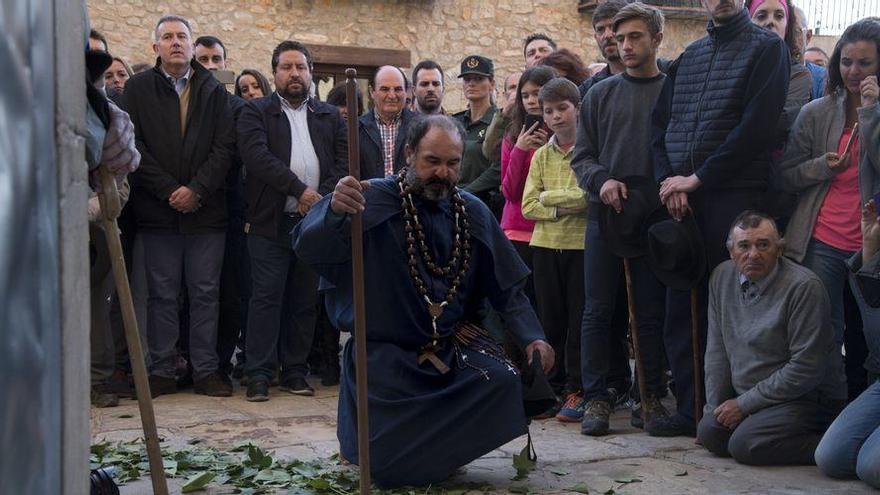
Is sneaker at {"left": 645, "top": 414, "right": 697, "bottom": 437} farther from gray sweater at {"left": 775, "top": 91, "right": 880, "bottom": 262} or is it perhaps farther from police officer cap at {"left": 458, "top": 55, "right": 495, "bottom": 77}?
police officer cap at {"left": 458, "top": 55, "right": 495, "bottom": 77}

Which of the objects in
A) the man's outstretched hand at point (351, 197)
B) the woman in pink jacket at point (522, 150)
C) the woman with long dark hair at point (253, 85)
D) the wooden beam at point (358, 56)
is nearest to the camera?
the man's outstretched hand at point (351, 197)

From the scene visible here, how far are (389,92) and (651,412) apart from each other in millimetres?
2992

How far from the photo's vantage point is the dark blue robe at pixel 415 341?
5.10 meters

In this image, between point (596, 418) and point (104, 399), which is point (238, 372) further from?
point (596, 418)

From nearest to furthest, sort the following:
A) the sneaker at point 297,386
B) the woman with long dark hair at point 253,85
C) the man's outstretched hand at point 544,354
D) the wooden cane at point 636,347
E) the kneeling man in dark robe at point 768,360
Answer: the man's outstretched hand at point 544,354, the kneeling man in dark robe at point 768,360, the wooden cane at point 636,347, the sneaker at point 297,386, the woman with long dark hair at point 253,85

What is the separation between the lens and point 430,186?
528cm

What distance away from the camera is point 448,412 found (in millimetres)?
5152

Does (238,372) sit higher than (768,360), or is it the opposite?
(768,360)

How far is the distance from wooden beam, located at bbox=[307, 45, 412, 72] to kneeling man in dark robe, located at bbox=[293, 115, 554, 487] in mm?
9771

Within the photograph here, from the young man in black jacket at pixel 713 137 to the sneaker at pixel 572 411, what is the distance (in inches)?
19.2

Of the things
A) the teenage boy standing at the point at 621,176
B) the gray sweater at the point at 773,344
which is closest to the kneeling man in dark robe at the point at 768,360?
the gray sweater at the point at 773,344

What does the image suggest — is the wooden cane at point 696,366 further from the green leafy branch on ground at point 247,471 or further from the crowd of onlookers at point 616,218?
the green leafy branch on ground at point 247,471

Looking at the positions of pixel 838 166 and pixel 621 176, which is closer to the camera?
pixel 838 166

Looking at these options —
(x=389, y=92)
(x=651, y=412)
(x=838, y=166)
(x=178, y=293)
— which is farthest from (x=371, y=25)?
(x=838, y=166)
